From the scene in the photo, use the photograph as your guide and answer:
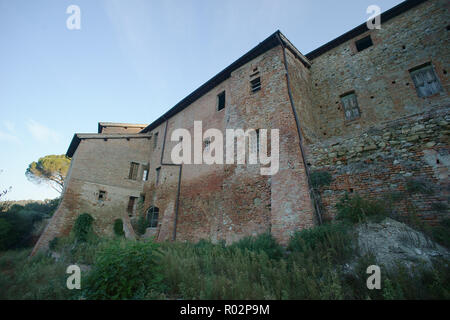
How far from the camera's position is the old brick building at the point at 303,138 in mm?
6090

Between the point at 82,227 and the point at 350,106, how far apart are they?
15770 mm

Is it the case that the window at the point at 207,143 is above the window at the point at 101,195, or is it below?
above

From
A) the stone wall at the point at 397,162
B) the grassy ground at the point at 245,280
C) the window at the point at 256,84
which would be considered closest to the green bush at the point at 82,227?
the grassy ground at the point at 245,280

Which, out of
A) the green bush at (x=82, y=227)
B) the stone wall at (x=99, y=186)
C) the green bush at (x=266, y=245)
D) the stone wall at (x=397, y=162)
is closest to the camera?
the stone wall at (x=397, y=162)

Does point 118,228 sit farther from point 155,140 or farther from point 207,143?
point 207,143

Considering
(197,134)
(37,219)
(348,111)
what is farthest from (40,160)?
(348,111)

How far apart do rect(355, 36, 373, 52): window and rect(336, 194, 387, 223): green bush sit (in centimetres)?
847

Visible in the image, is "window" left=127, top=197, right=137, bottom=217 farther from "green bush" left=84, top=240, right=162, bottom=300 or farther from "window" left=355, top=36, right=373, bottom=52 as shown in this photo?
"window" left=355, top=36, right=373, bottom=52

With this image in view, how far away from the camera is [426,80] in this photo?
8.36 m

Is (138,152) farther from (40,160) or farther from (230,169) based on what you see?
(40,160)

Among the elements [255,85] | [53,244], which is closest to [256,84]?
[255,85]

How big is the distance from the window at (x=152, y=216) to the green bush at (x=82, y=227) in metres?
3.32

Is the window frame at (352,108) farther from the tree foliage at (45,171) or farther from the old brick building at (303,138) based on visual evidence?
the tree foliage at (45,171)
